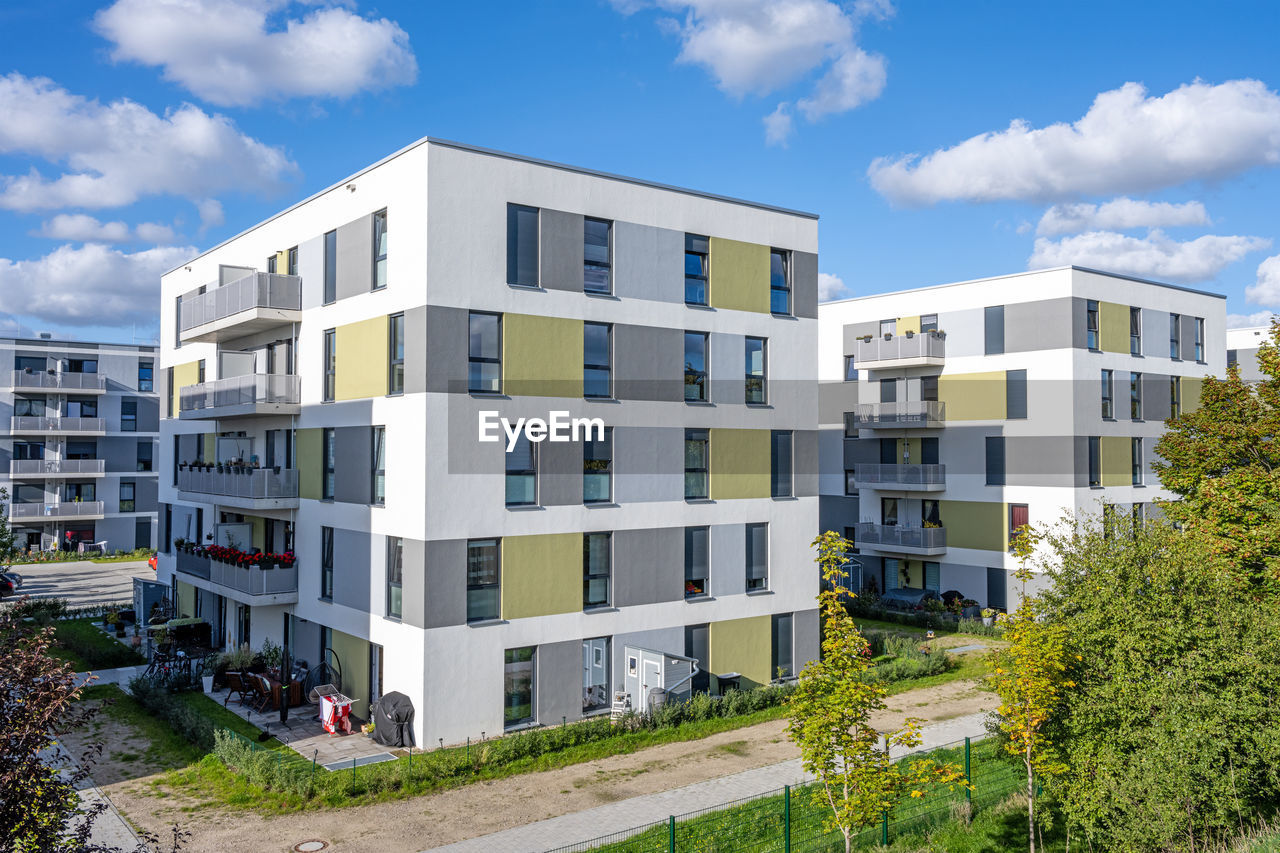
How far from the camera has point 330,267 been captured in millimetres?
22531

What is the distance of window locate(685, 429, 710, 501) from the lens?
896 inches

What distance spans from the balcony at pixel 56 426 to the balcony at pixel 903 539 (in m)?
42.4

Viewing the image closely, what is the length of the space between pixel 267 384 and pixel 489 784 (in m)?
12.6

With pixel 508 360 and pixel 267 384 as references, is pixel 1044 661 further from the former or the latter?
pixel 267 384

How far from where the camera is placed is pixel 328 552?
22234mm

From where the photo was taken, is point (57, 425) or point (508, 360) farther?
point (57, 425)

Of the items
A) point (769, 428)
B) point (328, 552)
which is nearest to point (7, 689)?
point (328, 552)

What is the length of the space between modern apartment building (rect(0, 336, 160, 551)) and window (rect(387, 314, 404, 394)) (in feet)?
130

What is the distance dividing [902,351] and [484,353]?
22.5m

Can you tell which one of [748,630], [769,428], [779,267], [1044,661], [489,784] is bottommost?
[489,784]

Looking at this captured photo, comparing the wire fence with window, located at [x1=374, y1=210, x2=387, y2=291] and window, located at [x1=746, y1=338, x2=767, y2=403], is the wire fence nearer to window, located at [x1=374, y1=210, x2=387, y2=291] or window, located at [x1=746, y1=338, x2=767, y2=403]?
window, located at [x1=746, y1=338, x2=767, y2=403]

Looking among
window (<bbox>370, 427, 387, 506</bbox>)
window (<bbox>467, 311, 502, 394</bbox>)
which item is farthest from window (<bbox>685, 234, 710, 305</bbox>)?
window (<bbox>370, 427, 387, 506</bbox>)

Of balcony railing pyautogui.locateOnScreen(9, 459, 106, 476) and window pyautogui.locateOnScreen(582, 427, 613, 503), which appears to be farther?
balcony railing pyautogui.locateOnScreen(9, 459, 106, 476)

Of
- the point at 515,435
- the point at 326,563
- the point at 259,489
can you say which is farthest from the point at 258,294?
the point at 515,435
